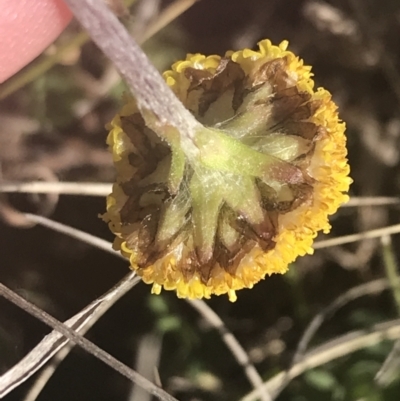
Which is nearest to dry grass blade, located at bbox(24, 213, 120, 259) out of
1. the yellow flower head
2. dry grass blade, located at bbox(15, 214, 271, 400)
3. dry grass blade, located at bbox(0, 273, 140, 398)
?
dry grass blade, located at bbox(15, 214, 271, 400)

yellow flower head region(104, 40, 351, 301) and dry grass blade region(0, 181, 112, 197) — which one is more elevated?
dry grass blade region(0, 181, 112, 197)

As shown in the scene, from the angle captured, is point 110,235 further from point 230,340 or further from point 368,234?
point 368,234

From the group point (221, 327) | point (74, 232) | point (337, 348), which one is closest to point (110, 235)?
point (74, 232)

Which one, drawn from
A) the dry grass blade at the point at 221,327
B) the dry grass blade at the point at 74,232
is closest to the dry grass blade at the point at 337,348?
the dry grass blade at the point at 221,327

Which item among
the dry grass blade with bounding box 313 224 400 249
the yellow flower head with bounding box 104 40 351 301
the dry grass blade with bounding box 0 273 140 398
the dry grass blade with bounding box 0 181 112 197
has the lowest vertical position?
the dry grass blade with bounding box 0 273 140 398

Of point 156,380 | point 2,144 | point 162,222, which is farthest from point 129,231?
point 2,144

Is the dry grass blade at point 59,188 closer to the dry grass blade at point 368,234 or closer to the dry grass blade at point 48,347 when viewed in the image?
the dry grass blade at point 48,347

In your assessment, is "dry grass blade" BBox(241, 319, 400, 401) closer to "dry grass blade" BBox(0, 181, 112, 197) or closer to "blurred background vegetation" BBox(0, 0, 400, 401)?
"blurred background vegetation" BBox(0, 0, 400, 401)
